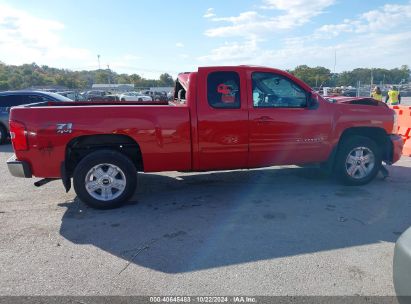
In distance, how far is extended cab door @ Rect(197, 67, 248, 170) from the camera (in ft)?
16.0

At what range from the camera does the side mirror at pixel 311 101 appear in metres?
5.28

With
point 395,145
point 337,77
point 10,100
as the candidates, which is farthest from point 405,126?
point 337,77

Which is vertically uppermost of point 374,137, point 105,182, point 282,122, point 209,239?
point 282,122

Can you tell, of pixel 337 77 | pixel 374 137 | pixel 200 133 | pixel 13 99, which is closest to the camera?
pixel 200 133

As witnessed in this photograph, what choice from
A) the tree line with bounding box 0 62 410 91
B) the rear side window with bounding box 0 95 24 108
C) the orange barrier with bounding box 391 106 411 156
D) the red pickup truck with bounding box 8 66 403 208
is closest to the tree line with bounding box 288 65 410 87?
the tree line with bounding box 0 62 410 91

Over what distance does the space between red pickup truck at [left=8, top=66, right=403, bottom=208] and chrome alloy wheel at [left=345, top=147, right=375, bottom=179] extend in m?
0.02

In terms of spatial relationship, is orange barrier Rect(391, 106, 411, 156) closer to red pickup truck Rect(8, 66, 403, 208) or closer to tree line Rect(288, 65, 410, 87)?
red pickup truck Rect(8, 66, 403, 208)

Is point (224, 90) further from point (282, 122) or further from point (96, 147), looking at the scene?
point (96, 147)

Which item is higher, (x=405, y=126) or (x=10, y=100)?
(x=10, y=100)

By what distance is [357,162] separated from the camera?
5.70m

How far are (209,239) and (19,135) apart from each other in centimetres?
285

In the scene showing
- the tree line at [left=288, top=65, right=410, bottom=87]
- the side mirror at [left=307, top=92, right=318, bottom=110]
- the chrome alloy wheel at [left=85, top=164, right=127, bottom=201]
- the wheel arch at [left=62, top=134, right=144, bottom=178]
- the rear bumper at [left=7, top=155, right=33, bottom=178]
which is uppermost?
Result: the tree line at [left=288, top=65, right=410, bottom=87]

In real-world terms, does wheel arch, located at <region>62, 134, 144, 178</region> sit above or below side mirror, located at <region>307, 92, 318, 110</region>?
below

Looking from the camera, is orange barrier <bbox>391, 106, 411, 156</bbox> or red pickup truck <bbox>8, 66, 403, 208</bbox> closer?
red pickup truck <bbox>8, 66, 403, 208</bbox>
